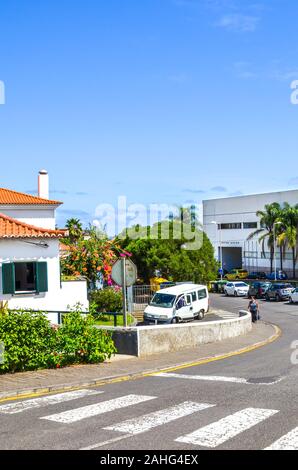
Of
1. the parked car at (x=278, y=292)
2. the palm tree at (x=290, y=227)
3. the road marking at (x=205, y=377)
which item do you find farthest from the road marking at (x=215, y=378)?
the palm tree at (x=290, y=227)

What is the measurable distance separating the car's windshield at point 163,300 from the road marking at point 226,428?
22325mm

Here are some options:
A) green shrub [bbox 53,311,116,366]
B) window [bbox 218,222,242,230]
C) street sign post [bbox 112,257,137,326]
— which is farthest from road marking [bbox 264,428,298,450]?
window [bbox 218,222,242,230]

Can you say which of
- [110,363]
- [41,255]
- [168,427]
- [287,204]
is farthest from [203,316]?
[287,204]

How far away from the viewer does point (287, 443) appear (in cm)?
805

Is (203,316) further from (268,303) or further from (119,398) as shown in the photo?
(119,398)

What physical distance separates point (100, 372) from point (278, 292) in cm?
3970

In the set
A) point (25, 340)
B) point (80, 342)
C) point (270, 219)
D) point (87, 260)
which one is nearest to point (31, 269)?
point (80, 342)

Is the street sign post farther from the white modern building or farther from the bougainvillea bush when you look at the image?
the white modern building

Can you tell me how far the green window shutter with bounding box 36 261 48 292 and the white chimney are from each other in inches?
723

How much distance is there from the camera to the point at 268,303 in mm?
50125

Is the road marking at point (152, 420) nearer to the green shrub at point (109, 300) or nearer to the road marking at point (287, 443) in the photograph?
the road marking at point (287, 443)

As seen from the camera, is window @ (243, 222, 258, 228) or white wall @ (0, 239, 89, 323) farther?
window @ (243, 222, 258, 228)

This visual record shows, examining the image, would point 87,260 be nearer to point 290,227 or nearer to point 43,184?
point 43,184

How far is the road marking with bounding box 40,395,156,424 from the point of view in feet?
32.4
